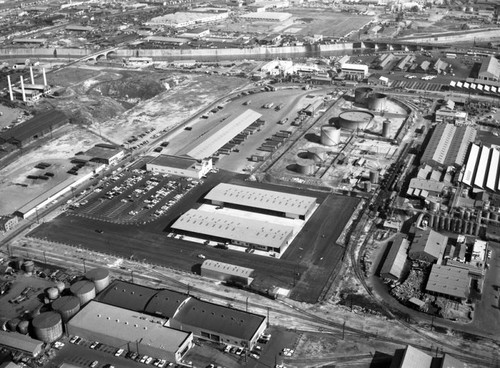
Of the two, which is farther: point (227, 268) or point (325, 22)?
point (325, 22)

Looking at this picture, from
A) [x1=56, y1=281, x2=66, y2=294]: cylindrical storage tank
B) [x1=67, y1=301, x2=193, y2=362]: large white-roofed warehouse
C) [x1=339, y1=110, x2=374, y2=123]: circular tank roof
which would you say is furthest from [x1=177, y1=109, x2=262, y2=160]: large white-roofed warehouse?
[x1=67, y1=301, x2=193, y2=362]: large white-roofed warehouse

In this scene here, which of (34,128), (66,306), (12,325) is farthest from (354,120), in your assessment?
(12,325)

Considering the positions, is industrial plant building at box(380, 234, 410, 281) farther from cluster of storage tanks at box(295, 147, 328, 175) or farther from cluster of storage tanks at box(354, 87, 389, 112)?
cluster of storage tanks at box(354, 87, 389, 112)

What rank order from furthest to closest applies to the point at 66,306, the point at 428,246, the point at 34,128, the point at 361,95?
the point at 361,95 < the point at 34,128 < the point at 428,246 < the point at 66,306

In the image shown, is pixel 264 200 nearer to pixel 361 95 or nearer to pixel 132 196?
pixel 132 196

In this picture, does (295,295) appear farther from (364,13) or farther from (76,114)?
(364,13)

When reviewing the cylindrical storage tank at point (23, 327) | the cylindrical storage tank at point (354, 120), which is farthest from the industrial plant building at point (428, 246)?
the cylindrical storage tank at point (23, 327)

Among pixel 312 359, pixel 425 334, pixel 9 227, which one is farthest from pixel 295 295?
pixel 9 227

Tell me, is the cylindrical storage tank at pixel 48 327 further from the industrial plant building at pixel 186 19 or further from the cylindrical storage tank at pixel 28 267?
the industrial plant building at pixel 186 19
